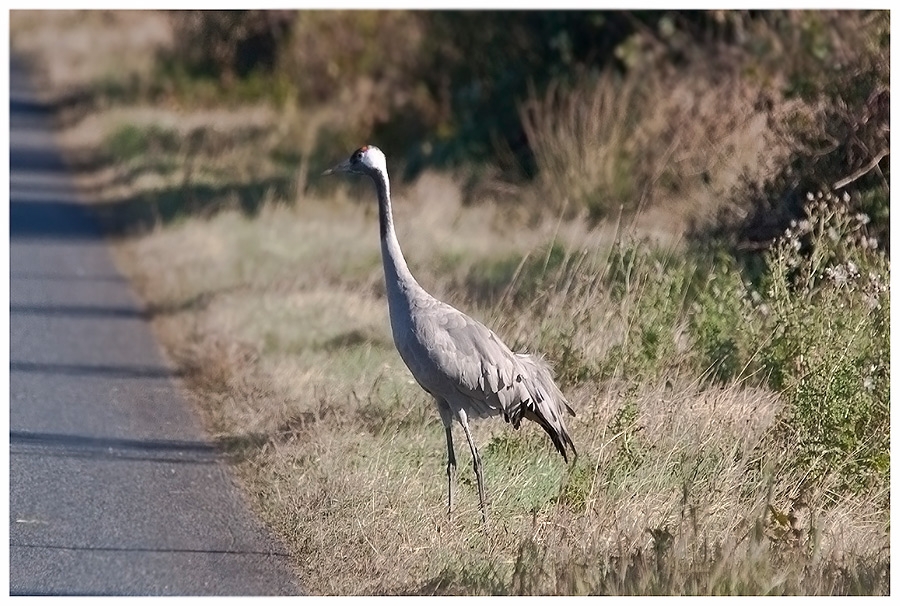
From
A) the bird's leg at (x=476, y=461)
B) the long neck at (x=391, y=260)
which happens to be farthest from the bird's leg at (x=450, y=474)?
the long neck at (x=391, y=260)

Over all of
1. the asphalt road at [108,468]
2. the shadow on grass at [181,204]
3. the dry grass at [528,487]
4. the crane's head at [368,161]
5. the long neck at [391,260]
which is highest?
the crane's head at [368,161]

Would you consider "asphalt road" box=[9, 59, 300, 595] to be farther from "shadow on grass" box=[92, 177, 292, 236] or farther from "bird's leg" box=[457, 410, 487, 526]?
"shadow on grass" box=[92, 177, 292, 236]

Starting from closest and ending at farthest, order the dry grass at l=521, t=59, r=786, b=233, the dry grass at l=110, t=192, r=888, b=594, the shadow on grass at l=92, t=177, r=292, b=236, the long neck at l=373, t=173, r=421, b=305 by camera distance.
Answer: the dry grass at l=110, t=192, r=888, b=594 < the long neck at l=373, t=173, r=421, b=305 < the dry grass at l=521, t=59, r=786, b=233 < the shadow on grass at l=92, t=177, r=292, b=236

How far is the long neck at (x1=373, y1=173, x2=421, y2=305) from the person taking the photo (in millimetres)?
6695

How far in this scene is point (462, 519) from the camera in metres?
6.69

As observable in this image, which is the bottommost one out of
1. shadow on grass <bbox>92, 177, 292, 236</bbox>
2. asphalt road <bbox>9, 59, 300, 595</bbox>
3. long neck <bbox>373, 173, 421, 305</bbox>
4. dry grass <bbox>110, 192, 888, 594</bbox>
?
shadow on grass <bbox>92, 177, 292, 236</bbox>

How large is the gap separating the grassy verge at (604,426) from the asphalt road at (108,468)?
0.66 feet

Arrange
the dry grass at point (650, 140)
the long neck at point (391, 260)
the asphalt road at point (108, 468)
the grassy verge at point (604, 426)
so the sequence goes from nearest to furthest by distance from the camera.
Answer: the grassy verge at point (604, 426) < the asphalt road at point (108, 468) < the long neck at point (391, 260) < the dry grass at point (650, 140)

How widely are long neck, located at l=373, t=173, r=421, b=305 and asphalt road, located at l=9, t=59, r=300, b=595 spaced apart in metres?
1.28

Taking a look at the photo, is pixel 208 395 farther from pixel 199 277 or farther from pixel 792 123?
pixel 792 123

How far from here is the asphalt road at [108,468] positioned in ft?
20.9

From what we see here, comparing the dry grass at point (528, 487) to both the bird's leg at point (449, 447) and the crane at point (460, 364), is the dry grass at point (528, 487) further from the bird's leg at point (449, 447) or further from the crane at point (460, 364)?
the crane at point (460, 364)

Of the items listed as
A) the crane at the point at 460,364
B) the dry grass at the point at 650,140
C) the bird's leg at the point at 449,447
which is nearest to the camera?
the crane at the point at 460,364

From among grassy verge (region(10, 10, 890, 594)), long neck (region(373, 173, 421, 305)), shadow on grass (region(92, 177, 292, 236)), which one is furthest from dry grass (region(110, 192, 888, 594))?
shadow on grass (region(92, 177, 292, 236))
